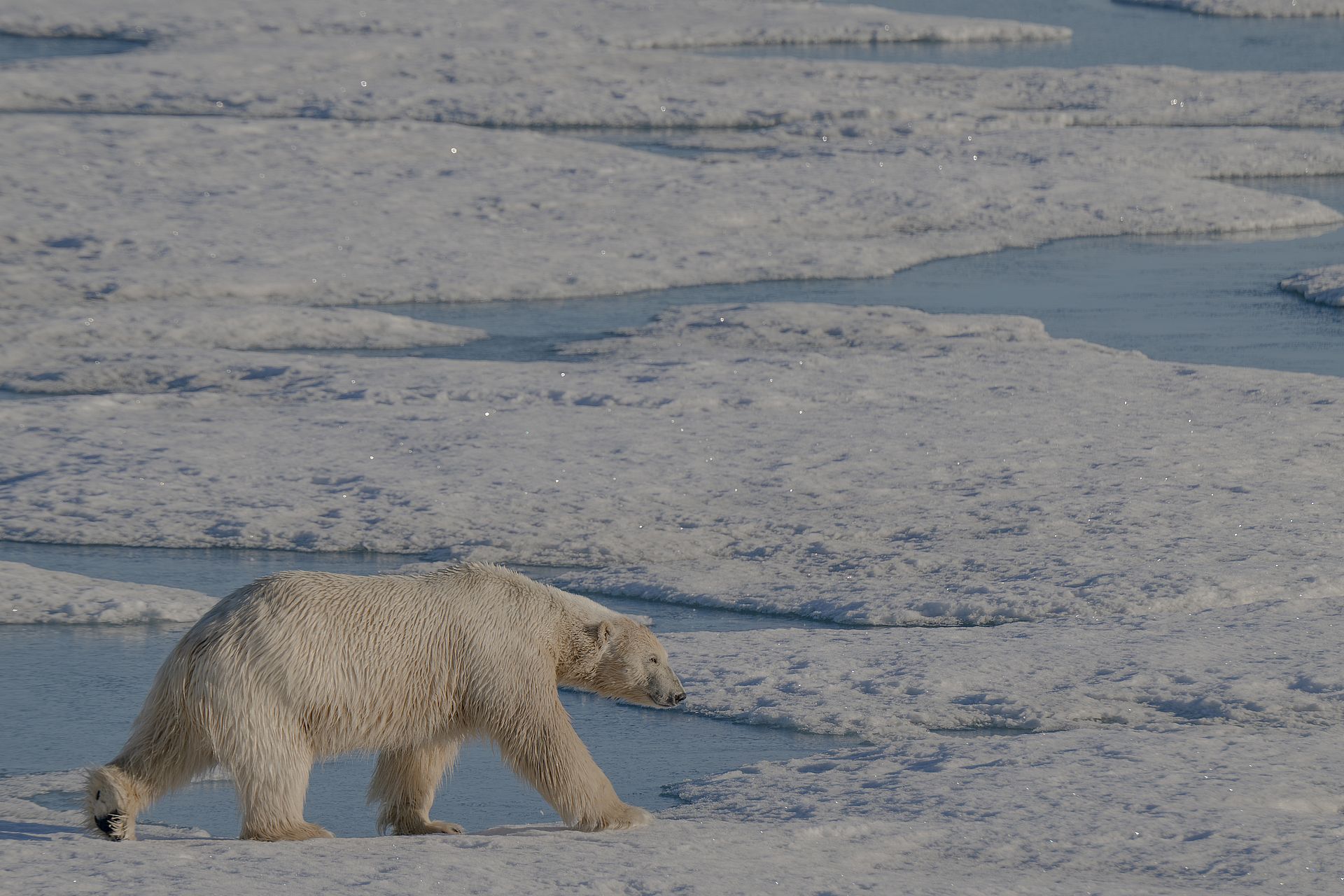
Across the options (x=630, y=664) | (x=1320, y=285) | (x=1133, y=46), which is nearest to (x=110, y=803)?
(x=630, y=664)

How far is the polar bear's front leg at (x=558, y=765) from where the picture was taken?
13.9ft

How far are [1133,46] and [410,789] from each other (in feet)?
71.1

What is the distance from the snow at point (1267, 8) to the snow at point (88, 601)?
81.0 ft

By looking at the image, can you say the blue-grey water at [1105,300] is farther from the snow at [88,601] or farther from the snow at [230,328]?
the snow at [88,601]

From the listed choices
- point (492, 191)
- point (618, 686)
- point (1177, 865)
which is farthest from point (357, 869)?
point (492, 191)

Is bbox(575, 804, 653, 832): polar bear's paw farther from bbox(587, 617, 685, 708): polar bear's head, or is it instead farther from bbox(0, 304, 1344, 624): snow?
bbox(0, 304, 1344, 624): snow

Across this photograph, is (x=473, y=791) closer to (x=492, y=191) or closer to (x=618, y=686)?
(x=618, y=686)

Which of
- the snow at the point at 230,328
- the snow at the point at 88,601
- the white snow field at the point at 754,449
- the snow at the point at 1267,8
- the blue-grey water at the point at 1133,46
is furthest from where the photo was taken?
the snow at the point at 1267,8

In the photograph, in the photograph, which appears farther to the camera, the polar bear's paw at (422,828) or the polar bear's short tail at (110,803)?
the polar bear's paw at (422,828)

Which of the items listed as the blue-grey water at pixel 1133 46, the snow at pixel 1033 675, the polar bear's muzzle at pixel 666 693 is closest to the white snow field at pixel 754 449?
the snow at pixel 1033 675

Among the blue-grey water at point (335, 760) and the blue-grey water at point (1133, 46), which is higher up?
the blue-grey water at point (1133, 46)

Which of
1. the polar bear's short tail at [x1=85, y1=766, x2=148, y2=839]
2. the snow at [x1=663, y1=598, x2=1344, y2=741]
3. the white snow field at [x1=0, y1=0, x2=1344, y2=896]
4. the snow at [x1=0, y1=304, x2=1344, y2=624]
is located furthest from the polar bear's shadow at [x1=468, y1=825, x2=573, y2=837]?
the snow at [x1=0, y1=304, x2=1344, y2=624]

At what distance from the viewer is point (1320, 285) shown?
465 inches

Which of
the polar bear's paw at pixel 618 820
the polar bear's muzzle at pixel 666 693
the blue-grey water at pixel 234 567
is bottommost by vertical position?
the blue-grey water at pixel 234 567
